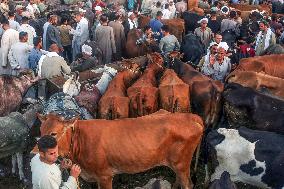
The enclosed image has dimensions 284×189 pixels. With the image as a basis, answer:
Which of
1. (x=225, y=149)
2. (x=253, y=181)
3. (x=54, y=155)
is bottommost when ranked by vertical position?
(x=253, y=181)

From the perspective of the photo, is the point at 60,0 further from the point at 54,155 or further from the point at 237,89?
the point at 54,155

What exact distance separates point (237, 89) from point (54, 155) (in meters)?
4.41

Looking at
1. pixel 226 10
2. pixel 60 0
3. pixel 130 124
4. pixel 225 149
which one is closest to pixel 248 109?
pixel 225 149

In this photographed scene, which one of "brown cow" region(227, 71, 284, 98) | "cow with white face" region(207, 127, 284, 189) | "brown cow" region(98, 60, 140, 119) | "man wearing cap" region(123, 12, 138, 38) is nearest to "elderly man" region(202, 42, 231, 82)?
"brown cow" region(227, 71, 284, 98)

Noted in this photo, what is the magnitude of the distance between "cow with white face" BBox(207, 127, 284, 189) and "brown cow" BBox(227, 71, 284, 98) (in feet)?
6.94

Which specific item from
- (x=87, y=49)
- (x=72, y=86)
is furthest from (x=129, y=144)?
(x=87, y=49)

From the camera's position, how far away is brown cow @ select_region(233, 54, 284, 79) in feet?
35.4

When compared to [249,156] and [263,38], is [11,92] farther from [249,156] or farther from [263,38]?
[263,38]

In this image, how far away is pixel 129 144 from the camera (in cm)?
763

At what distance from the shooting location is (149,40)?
12.7m

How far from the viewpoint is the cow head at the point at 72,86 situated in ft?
31.4

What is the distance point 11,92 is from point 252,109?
4.76 metres

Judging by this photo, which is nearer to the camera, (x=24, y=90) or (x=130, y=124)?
(x=130, y=124)

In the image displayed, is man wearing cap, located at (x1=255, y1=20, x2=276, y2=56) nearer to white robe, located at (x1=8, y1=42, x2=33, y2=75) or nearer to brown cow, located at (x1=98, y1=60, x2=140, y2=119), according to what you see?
brown cow, located at (x1=98, y1=60, x2=140, y2=119)
